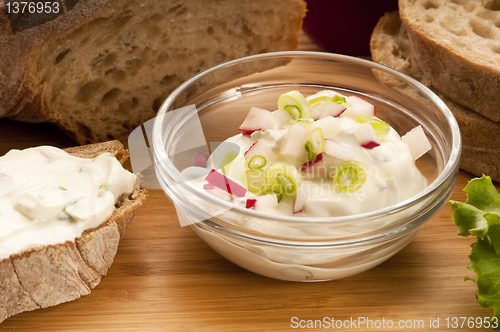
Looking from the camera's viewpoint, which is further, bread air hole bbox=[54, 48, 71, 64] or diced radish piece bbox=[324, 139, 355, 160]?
bread air hole bbox=[54, 48, 71, 64]

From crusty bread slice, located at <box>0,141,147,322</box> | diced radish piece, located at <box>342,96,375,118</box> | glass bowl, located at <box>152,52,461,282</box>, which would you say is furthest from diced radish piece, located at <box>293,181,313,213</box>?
crusty bread slice, located at <box>0,141,147,322</box>

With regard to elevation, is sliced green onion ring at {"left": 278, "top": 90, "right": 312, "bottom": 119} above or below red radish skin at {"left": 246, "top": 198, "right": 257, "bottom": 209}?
above

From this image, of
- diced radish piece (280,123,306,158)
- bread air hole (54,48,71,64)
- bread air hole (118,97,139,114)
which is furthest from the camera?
bread air hole (118,97,139,114)

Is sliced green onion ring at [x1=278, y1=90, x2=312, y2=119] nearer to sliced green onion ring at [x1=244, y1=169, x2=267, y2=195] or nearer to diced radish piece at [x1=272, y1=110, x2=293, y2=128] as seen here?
diced radish piece at [x1=272, y1=110, x2=293, y2=128]

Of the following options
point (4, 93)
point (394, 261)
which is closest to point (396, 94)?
point (394, 261)

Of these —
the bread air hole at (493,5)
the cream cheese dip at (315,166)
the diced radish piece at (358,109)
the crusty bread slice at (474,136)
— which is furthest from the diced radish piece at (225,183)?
the bread air hole at (493,5)

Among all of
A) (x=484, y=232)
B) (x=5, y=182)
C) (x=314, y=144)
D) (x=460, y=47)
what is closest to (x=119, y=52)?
(x=5, y=182)
